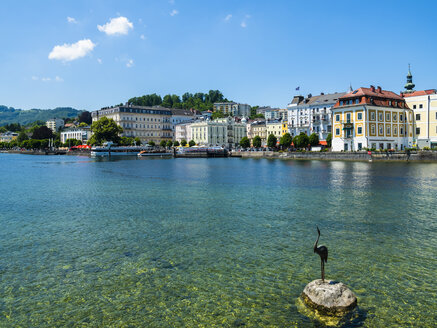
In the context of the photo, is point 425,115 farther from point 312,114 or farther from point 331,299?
point 331,299

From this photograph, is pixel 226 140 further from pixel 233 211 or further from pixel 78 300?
pixel 78 300

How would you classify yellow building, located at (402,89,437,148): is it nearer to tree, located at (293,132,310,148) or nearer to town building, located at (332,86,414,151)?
town building, located at (332,86,414,151)

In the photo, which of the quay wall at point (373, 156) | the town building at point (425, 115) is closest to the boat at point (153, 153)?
the quay wall at point (373, 156)

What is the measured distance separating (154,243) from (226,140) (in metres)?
147

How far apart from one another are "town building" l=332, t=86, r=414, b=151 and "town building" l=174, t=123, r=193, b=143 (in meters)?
88.3

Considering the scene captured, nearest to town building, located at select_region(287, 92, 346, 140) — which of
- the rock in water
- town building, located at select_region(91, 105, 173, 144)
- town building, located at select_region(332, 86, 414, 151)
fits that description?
town building, located at select_region(332, 86, 414, 151)

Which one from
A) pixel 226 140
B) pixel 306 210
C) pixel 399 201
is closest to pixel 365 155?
pixel 399 201

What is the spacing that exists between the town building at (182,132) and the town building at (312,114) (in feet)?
187

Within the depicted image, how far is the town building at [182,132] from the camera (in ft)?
552

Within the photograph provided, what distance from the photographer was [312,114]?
385ft

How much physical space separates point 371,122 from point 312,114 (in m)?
34.1

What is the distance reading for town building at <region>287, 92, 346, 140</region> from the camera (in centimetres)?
11369

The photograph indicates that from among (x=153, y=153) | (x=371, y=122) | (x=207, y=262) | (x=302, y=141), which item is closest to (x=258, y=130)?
(x=153, y=153)

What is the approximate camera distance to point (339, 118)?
89.4 m
